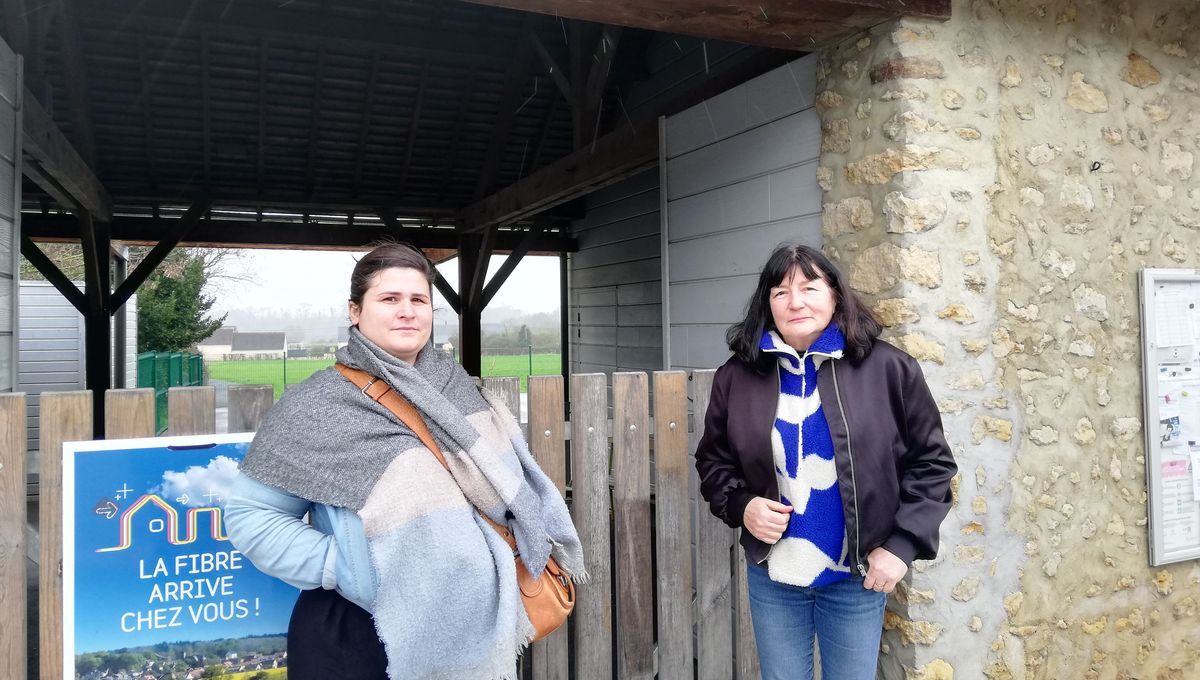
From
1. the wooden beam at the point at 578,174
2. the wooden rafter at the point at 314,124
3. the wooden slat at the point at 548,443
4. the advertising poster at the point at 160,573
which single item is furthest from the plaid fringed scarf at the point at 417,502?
the wooden rafter at the point at 314,124

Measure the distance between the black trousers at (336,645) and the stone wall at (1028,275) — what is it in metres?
1.85

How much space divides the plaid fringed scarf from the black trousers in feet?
0.29

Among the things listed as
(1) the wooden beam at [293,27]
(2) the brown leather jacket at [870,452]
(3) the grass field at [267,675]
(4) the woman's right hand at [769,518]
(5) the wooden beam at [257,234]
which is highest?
(1) the wooden beam at [293,27]

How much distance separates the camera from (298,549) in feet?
5.08

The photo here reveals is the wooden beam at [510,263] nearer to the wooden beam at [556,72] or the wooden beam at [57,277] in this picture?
the wooden beam at [556,72]

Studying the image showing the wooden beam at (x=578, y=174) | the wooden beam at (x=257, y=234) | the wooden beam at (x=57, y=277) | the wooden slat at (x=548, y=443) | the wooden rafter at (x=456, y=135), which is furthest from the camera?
the wooden beam at (x=257, y=234)

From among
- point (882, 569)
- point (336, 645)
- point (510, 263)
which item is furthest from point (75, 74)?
point (882, 569)

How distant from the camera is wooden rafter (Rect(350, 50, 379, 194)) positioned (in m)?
7.11

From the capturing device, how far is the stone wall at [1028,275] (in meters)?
2.70

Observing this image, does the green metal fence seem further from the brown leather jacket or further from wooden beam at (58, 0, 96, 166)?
the brown leather jacket

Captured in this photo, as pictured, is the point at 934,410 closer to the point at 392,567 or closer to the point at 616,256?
the point at 392,567

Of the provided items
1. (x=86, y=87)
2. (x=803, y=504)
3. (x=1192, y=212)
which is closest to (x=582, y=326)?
(x=86, y=87)

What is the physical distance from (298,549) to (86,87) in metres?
6.67

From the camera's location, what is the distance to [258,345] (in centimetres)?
2716
